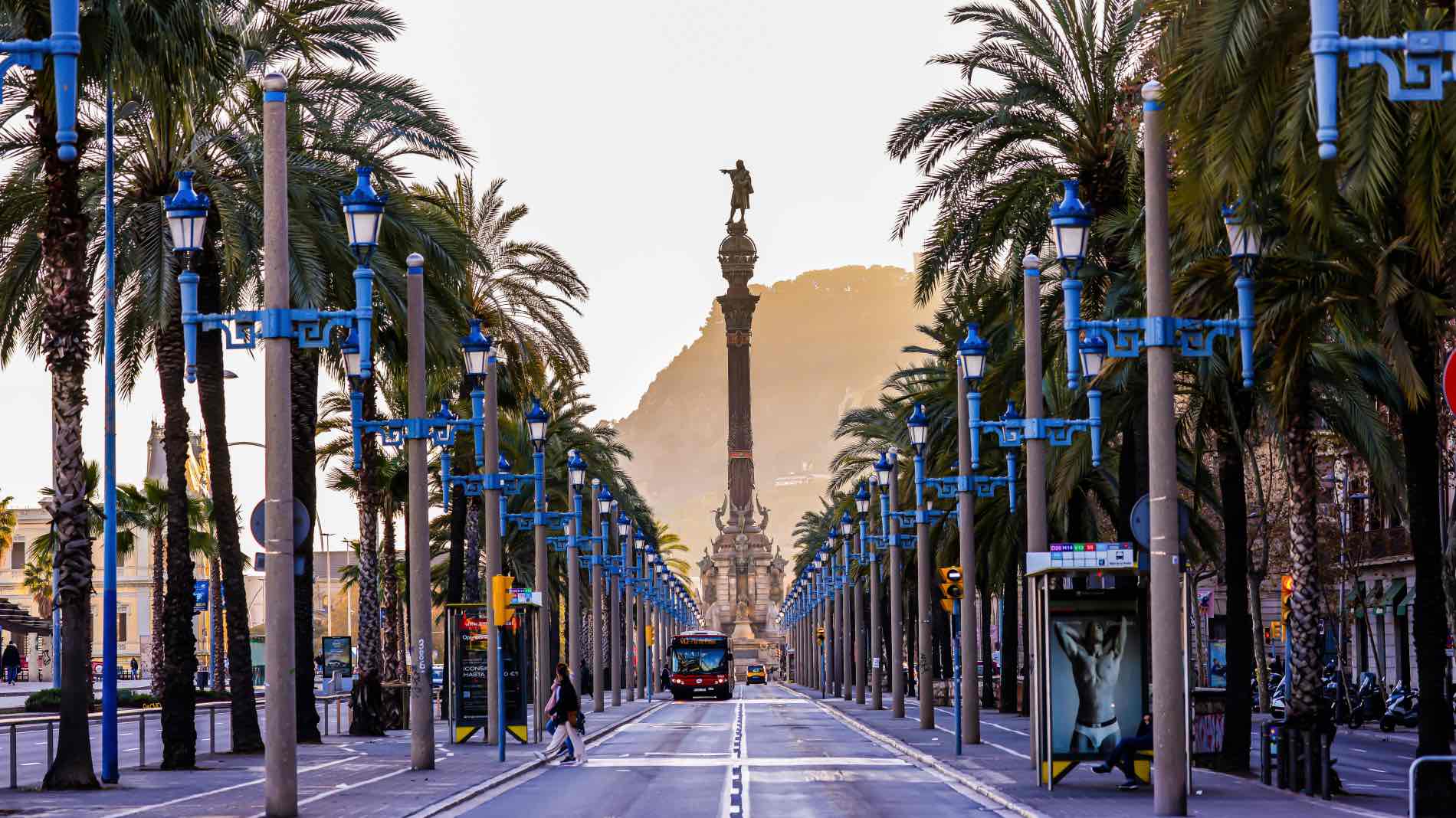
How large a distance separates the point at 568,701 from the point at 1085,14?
14.1 m

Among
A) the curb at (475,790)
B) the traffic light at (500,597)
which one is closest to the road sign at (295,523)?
the curb at (475,790)

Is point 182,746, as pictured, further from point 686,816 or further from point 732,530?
point 732,530

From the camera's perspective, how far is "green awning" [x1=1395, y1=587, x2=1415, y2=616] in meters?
62.2

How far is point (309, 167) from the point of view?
32750mm

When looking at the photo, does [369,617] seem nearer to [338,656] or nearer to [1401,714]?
[1401,714]

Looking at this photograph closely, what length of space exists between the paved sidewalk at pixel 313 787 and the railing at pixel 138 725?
57 cm

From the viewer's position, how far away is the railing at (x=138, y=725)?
27.3m

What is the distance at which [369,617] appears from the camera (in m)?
46.0

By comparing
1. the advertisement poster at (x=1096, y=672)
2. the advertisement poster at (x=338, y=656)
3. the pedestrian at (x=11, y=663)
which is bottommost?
the pedestrian at (x=11, y=663)

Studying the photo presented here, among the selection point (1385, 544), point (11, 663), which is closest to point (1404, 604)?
point (1385, 544)

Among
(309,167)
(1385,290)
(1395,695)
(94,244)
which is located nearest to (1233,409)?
(1385,290)

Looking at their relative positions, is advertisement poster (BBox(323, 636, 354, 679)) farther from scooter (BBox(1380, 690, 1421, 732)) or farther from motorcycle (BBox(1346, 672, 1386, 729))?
scooter (BBox(1380, 690, 1421, 732))

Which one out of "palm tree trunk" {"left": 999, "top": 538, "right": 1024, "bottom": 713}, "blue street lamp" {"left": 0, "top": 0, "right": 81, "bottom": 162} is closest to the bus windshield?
"palm tree trunk" {"left": 999, "top": 538, "right": 1024, "bottom": 713}

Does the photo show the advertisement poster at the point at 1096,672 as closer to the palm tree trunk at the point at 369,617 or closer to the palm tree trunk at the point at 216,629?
the palm tree trunk at the point at 369,617
